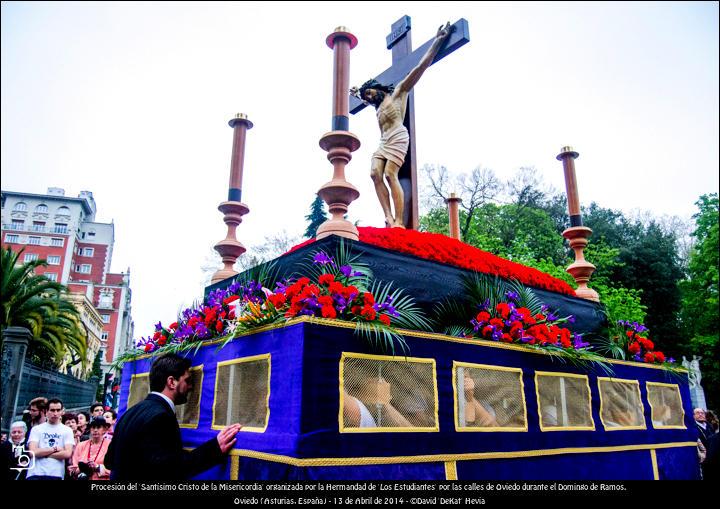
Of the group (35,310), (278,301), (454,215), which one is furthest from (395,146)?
(35,310)

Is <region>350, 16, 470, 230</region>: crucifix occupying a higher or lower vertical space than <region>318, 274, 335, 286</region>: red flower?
higher

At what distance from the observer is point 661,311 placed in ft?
84.0

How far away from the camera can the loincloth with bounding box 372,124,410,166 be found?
6.65m

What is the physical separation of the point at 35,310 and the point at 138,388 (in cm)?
1790

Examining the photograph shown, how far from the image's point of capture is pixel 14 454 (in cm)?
552

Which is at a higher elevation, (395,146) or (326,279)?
(395,146)

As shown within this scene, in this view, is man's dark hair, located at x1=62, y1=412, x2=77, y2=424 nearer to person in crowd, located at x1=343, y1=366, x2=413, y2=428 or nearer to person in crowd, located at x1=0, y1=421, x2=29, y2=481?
person in crowd, located at x1=0, y1=421, x2=29, y2=481

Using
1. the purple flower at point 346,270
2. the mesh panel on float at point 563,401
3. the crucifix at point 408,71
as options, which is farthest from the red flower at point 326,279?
the crucifix at point 408,71

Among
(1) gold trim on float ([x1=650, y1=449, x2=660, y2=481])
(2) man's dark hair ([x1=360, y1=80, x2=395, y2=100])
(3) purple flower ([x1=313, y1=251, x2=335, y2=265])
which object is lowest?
(1) gold trim on float ([x1=650, y1=449, x2=660, y2=481])

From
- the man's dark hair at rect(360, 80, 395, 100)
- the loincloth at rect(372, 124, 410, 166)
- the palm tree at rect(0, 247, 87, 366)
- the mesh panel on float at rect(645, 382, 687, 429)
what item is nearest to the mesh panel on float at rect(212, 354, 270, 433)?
the loincloth at rect(372, 124, 410, 166)

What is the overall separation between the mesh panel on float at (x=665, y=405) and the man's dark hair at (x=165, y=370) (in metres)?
5.34

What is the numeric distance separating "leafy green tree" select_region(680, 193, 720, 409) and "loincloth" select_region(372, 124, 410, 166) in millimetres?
22713

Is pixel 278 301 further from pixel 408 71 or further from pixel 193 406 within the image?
pixel 408 71

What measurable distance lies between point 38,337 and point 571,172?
19614 millimetres
